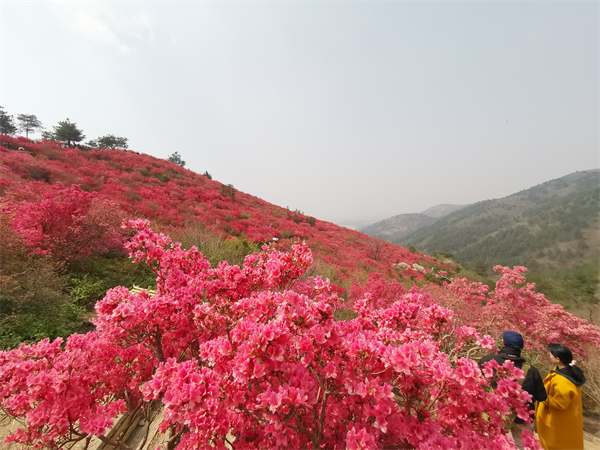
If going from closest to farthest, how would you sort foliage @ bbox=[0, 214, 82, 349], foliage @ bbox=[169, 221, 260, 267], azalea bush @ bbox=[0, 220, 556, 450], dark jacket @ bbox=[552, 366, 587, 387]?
azalea bush @ bbox=[0, 220, 556, 450] → dark jacket @ bbox=[552, 366, 587, 387] → foliage @ bbox=[0, 214, 82, 349] → foliage @ bbox=[169, 221, 260, 267]

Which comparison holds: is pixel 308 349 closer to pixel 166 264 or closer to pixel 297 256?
pixel 297 256

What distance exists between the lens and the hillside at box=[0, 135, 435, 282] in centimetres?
1170

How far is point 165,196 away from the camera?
49.6ft

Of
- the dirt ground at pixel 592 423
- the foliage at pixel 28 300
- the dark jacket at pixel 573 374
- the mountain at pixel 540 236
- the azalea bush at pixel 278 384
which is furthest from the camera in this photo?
the mountain at pixel 540 236

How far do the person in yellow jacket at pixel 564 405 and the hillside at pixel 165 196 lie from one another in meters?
7.56

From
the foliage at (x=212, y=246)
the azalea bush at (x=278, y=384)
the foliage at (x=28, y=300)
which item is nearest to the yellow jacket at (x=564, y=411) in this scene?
the azalea bush at (x=278, y=384)

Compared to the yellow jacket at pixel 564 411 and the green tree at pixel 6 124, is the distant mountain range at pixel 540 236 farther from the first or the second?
the green tree at pixel 6 124

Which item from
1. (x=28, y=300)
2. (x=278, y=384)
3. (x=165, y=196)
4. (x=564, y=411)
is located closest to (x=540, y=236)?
(x=564, y=411)

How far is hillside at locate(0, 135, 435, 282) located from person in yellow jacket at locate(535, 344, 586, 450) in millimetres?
7563

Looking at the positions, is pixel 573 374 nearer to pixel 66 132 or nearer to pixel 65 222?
A: pixel 65 222

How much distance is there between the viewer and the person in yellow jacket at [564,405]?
123 inches

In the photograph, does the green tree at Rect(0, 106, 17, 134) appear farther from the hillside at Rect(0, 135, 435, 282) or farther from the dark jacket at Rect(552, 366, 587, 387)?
the dark jacket at Rect(552, 366, 587, 387)

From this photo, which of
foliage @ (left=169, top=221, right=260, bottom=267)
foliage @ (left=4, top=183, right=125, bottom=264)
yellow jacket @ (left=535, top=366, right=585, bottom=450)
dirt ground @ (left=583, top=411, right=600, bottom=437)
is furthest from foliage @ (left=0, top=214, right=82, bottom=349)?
dirt ground @ (left=583, top=411, right=600, bottom=437)

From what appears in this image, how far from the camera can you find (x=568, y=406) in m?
3.19
